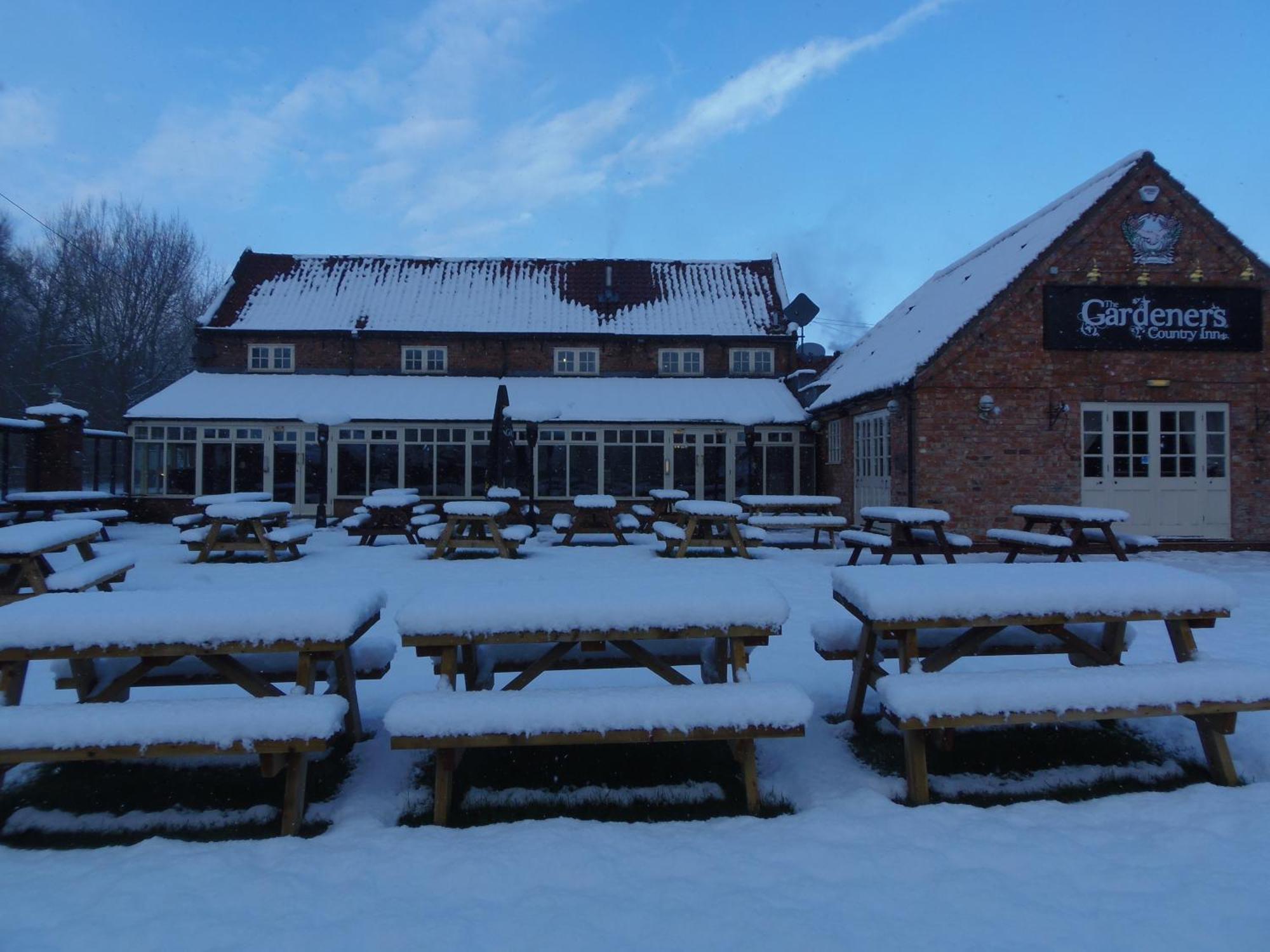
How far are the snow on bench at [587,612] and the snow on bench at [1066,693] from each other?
63 cm

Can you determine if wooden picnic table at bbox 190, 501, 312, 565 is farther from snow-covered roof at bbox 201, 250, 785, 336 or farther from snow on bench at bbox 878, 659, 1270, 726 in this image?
snow on bench at bbox 878, 659, 1270, 726

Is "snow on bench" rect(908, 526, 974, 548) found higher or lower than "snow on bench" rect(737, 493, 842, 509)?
lower

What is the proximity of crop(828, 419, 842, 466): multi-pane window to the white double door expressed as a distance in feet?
15.4

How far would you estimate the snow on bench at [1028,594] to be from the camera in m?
3.24

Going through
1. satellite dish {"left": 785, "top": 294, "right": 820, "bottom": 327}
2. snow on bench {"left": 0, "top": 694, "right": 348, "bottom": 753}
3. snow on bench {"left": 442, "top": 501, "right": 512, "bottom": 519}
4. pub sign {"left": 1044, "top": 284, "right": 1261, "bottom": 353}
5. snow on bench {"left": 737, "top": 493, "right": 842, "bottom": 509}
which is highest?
satellite dish {"left": 785, "top": 294, "right": 820, "bottom": 327}

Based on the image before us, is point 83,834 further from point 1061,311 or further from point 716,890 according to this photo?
point 1061,311

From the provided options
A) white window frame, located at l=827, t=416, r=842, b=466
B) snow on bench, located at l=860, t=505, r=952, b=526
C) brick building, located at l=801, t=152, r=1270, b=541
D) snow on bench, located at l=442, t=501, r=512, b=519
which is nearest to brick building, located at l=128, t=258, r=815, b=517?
white window frame, located at l=827, t=416, r=842, b=466

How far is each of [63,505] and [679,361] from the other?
45.0 feet

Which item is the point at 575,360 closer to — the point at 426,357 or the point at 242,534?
the point at 426,357

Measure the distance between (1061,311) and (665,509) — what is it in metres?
7.95

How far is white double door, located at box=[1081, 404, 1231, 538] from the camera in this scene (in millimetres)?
12047

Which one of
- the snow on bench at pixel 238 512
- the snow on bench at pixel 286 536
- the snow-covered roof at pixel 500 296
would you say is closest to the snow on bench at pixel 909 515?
the snow on bench at pixel 286 536

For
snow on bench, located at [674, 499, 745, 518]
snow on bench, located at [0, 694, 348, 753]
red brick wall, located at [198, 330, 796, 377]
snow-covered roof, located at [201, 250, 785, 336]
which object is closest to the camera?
snow on bench, located at [0, 694, 348, 753]

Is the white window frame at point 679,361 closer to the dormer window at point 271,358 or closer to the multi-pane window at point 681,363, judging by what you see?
the multi-pane window at point 681,363
